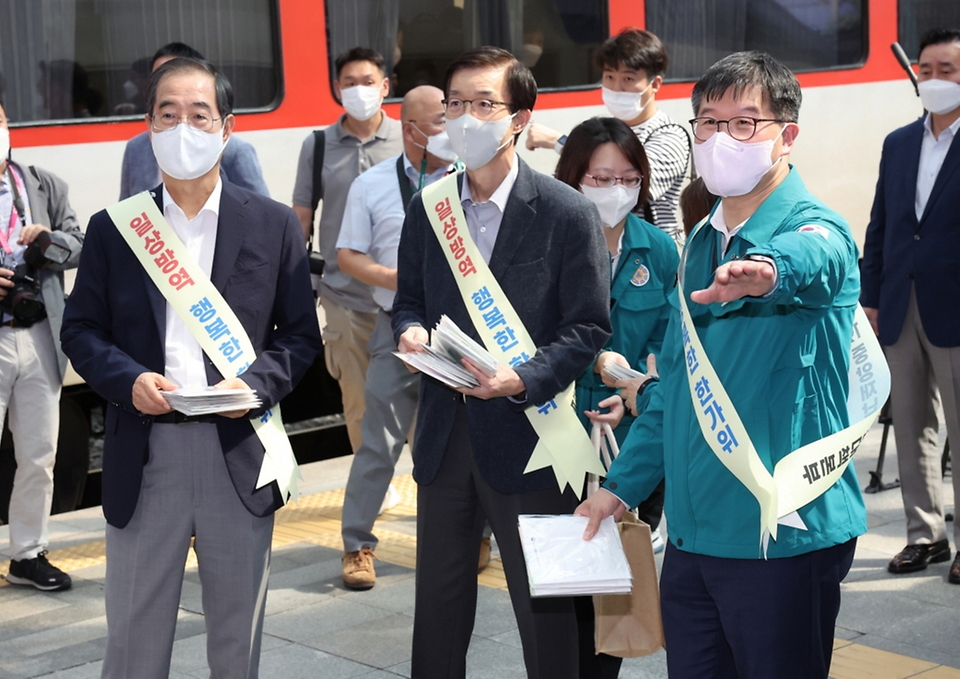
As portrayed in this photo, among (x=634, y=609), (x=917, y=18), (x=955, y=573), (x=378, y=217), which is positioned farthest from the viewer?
(x=917, y=18)

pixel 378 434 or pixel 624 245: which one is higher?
pixel 624 245

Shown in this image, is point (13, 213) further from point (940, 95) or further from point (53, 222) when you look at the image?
point (940, 95)

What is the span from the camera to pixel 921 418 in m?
5.44

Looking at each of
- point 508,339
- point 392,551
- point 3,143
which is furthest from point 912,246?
point 3,143

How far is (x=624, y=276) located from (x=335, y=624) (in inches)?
69.7

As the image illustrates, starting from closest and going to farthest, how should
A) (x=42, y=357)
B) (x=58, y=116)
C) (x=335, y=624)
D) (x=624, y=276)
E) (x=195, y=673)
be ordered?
(x=624, y=276) → (x=195, y=673) → (x=335, y=624) → (x=42, y=357) → (x=58, y=116)

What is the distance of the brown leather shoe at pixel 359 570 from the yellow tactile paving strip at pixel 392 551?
30cm

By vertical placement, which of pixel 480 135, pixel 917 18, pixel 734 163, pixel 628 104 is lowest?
pixel 734 163

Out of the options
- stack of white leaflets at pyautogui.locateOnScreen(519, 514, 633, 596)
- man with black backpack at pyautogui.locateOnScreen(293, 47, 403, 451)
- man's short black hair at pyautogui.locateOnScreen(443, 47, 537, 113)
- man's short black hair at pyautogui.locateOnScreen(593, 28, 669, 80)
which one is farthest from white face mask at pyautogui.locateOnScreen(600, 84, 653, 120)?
stack of white leaflets at pyautogui.locateOnScreen(519, 514, 633, 596)

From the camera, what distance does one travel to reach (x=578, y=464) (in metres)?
3.42

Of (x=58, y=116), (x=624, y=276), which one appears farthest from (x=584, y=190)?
(x=58, y=116)

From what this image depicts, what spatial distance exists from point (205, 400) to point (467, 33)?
4830 millimetres

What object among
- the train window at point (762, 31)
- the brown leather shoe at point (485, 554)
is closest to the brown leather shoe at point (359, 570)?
the brown leather shoe at point (485, 554)

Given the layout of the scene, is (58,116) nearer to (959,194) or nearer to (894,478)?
(959,194)
